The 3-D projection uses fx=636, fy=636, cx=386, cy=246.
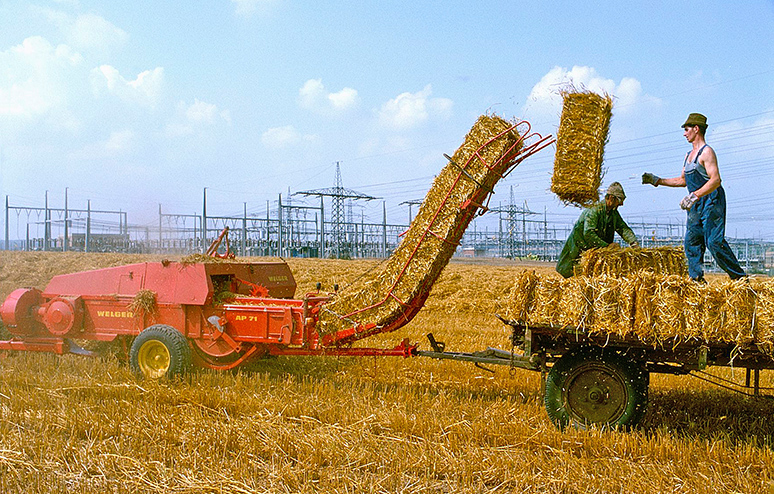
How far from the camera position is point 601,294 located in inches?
205

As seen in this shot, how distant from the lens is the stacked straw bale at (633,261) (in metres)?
5.64

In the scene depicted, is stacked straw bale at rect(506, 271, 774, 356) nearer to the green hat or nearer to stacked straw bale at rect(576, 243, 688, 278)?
stacked straw bale at rect(576, 243, 688, 278)

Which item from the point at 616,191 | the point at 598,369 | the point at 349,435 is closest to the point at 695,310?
the point at 598,369

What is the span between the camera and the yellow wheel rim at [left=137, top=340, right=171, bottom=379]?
24.2ft

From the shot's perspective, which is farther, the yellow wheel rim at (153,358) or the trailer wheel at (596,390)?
the yellow wheel rim at (153,358)

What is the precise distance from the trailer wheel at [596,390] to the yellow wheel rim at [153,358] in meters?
4.37

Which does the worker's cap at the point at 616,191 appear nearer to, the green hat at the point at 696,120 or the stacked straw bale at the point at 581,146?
the stacked straw bale at the point at 581,146

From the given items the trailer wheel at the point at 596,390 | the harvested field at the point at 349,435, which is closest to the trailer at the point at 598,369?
the trailer wheel at the point at 596,390

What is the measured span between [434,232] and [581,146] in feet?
5.46

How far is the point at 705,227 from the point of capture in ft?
18.9

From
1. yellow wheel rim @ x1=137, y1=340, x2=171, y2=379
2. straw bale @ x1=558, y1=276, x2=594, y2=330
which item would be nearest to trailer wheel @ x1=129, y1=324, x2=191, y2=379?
yellow wheel rim @ x1=137, y1=340, x2=171, y2=379

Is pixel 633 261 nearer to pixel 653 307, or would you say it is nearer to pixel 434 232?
pixel 653 307

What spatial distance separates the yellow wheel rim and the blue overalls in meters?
5.70

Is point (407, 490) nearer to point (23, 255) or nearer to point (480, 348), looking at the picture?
point (480, 348)
